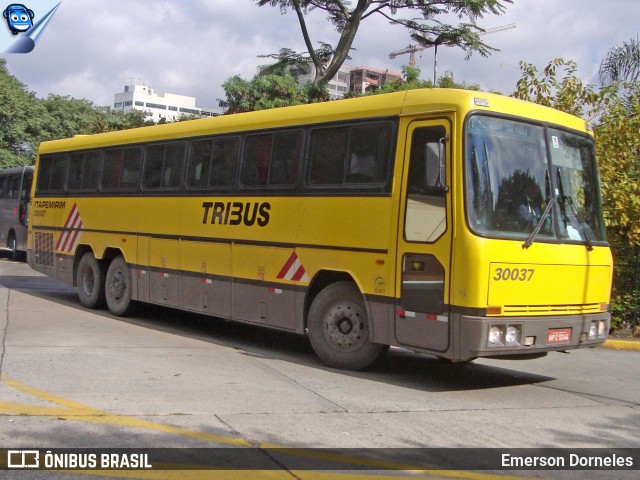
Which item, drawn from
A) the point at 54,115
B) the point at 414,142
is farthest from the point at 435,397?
the point at 54,115

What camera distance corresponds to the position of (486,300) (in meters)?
7.86

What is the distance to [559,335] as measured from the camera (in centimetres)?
845

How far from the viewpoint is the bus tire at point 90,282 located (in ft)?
47.1

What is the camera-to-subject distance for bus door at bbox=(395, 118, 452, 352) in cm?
812

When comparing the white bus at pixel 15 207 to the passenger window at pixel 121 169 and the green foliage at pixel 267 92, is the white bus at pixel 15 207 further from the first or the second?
the passenger window at pixel 121 169

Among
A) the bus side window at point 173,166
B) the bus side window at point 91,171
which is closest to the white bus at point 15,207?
the bus side window at point 91,171

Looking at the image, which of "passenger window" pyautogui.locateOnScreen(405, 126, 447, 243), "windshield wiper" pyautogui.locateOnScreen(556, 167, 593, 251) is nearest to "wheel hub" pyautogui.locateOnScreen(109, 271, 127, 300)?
"passenger window" pyautogui.locateOnScreen(405, 126, 447, 243)

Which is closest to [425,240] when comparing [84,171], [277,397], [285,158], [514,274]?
[514,274]

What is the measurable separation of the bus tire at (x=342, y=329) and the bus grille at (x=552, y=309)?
1695 mm

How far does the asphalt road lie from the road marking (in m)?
0.02

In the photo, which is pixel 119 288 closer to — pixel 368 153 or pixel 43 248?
pixel 43 248

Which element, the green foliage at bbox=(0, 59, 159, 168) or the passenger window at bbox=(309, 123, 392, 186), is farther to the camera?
the green foliage at bbox=(0, 59, 159, 168)

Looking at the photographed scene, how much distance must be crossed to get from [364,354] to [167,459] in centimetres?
396

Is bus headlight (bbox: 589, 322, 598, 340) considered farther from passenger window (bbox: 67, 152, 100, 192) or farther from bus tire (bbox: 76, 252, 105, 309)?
passenger window (bbox: 67, 152, 100, 192)
